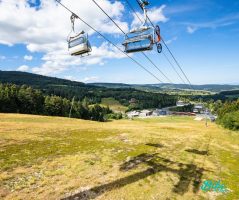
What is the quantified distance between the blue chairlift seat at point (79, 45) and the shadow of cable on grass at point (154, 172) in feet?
36.2

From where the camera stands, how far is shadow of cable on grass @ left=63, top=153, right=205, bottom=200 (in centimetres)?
2004

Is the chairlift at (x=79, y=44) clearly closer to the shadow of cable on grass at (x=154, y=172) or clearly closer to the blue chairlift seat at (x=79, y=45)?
the blue chairlift seat at (x=79, y=45)

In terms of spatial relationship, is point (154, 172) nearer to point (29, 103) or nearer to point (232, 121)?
point (232, 121)

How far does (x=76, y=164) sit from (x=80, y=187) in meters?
6.68

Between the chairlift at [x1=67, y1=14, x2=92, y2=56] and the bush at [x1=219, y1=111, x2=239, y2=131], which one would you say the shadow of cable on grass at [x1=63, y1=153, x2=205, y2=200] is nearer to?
the chairlift at [x1=67, y1=14, x2=92, y2=56]

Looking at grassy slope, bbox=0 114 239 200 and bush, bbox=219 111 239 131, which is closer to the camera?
grassy slope, bbox=0 114 239 200

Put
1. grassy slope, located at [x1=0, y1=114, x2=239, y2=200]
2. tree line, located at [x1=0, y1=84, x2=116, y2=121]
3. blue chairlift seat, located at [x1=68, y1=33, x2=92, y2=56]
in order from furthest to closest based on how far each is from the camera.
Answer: tree line, located at [x1=0, y1=84, x2=116, y2=121] → grassy slope, located at [x1=0, y1=114, x2=239, y2=200] → blue chairlift seat, located at [x1=68, y1=33, x2=92, y2=56]

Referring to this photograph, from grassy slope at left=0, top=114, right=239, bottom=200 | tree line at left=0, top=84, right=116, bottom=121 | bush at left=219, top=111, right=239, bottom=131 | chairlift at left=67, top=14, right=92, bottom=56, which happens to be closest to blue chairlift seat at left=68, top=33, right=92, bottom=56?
chairlift at left=67, top=14, right=92, bottom=56

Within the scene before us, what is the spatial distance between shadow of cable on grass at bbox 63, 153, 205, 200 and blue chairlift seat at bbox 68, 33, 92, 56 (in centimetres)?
1104

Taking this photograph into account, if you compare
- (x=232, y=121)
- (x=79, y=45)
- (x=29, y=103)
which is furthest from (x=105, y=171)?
(x=29, y=103)

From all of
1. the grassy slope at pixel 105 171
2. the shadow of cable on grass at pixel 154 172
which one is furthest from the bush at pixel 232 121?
the shadow of cable on grass at pixel 154 172

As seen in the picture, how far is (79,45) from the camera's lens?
1939 centimetres

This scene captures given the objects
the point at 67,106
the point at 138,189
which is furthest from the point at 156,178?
the point at 67,106

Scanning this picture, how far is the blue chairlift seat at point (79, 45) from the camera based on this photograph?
1914 centimetres
